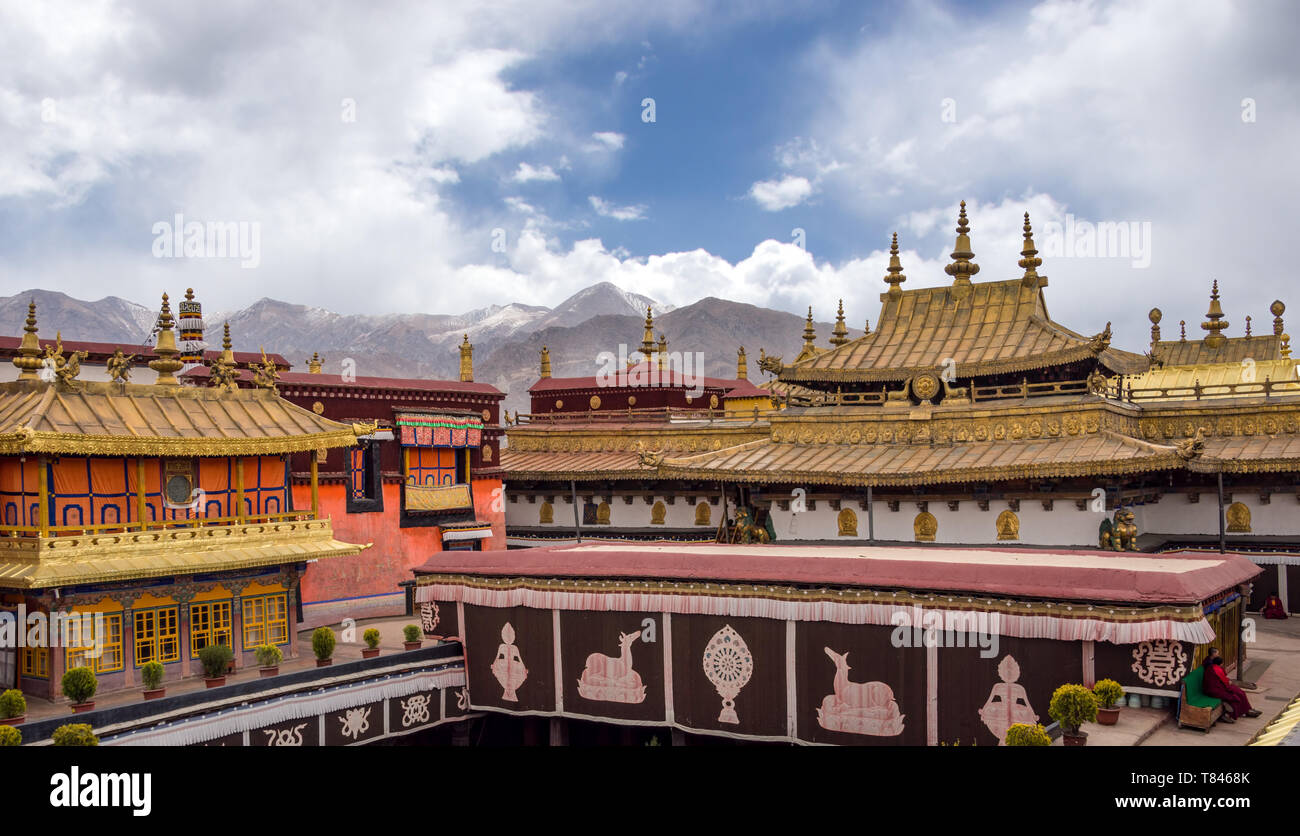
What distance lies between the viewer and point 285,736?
17.9 meters

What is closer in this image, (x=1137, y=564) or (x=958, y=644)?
(x=958, y=644)

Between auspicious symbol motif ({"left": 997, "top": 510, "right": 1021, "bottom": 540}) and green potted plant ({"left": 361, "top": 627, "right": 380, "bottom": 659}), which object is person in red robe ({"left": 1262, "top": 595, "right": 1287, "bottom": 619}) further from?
green potted plant ({"left": 361, "top": 627, "right": 380, "bottom": 659})

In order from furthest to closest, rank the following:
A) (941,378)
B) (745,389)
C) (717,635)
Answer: (745,389)
(941,378)
(717,635)

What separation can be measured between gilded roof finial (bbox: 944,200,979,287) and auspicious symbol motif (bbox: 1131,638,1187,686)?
16.0 metres

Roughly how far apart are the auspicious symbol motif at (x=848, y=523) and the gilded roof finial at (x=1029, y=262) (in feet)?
25.6

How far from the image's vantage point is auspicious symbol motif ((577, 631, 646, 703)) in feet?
59.6

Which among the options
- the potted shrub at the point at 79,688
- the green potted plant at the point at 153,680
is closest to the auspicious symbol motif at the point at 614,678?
the green potted plant at the point at 153,680

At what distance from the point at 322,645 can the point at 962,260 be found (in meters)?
19.3

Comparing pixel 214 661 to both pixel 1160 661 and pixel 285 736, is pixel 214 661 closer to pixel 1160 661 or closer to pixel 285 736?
pixel 285 736

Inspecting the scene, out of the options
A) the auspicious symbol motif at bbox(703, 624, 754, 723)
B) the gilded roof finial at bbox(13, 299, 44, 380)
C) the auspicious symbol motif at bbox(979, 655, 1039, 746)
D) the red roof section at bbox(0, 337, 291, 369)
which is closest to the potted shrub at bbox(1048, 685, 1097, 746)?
the auspicious symbol motif at bbox(979, 655, 1039, 746)

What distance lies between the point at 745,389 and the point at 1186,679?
3653cm

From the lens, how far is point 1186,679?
1288 centimetres

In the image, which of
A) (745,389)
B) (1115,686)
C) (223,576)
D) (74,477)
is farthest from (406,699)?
(745,389)
